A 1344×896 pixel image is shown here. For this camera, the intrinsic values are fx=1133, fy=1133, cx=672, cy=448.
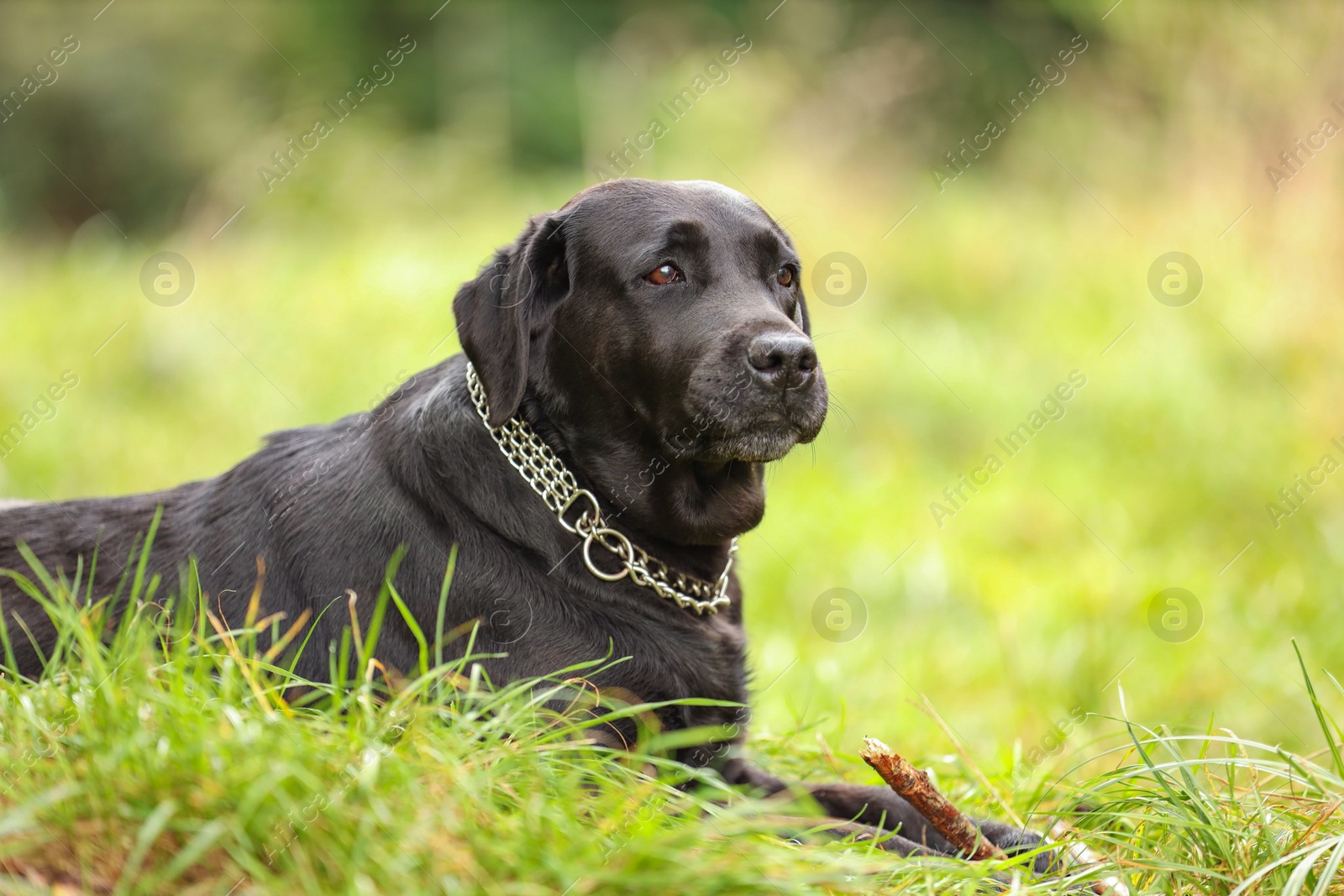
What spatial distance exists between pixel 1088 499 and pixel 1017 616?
4.75ft

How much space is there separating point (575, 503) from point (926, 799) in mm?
1091

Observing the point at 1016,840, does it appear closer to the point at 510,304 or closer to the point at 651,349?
the point at 651,349

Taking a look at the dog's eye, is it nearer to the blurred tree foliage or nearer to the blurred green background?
the blurred green background

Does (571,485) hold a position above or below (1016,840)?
above

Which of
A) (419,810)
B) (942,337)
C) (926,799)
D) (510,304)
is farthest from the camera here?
(942,337)

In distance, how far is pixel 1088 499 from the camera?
6688 millimetres

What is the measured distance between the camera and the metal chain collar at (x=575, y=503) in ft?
9.15

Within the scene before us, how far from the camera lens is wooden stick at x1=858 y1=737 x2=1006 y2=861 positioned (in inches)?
89.0

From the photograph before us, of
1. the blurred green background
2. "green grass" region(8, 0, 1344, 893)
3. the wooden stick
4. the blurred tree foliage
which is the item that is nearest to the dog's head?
"green grass" region(8, 0, 1344, 893)

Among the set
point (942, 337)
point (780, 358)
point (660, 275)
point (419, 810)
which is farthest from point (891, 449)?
point (419, 810)

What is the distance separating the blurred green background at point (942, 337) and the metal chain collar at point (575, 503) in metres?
0.56

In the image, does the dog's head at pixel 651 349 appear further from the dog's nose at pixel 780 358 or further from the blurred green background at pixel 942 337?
the blurred green background at pixel 942 337

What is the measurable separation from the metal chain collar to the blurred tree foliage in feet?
30.9

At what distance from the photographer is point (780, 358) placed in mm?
2783
